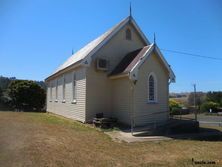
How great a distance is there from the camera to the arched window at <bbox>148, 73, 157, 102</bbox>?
18.6 meters

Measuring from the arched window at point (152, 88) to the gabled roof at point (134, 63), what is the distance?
1.26 metres

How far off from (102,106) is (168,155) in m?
10.1

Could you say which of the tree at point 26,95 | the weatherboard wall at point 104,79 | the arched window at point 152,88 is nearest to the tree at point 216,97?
→ the tree at point 26,95

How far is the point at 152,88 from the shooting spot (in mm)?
18812

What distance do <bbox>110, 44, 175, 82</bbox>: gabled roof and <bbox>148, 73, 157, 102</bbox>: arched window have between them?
1.26 meters

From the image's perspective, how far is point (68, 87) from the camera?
2391 cm

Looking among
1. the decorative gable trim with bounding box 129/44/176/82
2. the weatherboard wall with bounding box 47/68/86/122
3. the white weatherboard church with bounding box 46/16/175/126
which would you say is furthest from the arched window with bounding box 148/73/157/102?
the weatherboard wall with bounding box 47/68/86/122

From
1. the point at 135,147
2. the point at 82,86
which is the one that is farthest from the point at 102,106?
the point at 135,147

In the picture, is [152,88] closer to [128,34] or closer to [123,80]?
[123,80]

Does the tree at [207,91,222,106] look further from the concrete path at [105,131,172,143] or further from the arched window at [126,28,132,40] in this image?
the concrete path at [105,131,172,143]

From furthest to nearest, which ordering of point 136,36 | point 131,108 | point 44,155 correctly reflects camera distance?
point 136,36, point 131,108, point 44,155

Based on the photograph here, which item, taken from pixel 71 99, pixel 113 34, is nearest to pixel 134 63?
pixel 113 34

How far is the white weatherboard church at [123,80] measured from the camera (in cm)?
1777

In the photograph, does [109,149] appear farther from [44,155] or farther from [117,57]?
[117,57]
